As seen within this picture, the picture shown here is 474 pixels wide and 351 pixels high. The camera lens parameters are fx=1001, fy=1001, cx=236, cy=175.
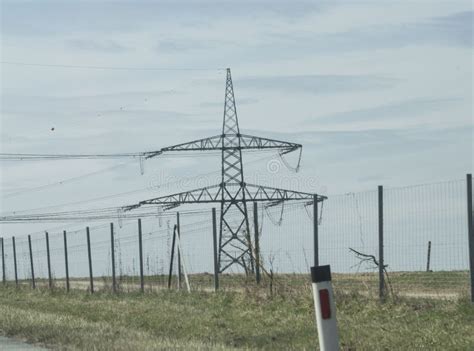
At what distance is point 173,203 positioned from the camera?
42.5 m

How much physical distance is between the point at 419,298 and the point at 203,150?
27.0m

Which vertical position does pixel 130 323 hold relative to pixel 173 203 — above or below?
below

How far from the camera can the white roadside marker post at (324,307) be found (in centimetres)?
821

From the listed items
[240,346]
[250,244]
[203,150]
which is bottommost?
[240,346]

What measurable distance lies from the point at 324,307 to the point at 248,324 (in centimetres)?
745

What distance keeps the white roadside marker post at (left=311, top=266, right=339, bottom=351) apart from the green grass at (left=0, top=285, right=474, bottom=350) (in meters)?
3.54

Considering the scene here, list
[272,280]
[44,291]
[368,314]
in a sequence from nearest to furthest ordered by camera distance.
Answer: [368,314], [272,280], [44,291]

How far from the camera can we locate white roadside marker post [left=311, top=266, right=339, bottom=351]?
8211 millimetres

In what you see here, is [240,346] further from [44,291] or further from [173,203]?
[173,203]

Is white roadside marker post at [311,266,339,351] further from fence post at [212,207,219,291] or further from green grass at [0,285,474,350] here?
fence post at [212,207,219,291]

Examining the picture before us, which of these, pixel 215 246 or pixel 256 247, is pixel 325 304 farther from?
pixel 215 246

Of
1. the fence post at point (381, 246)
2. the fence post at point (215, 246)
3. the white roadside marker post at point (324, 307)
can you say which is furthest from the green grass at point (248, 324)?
the white roadside marker post at point (324, 307)

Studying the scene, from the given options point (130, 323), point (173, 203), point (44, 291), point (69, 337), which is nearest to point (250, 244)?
point (130, 323)

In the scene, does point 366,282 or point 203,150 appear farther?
point 203,150
